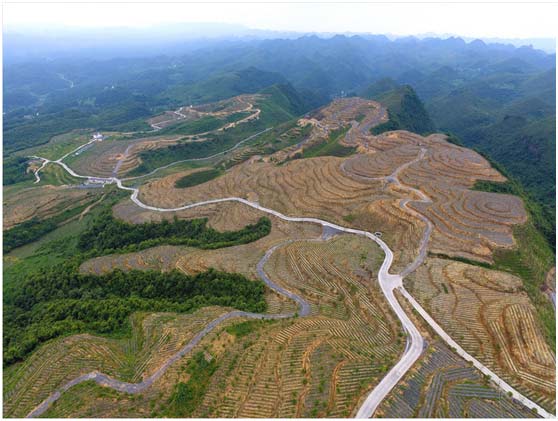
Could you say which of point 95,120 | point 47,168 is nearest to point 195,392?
point 47,168

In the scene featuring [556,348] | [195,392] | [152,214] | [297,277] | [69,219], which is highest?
[556,348]

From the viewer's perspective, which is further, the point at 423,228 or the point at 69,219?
the point at 69,219

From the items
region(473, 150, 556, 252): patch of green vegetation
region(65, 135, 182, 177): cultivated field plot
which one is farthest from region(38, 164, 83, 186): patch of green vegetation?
region(473, 150, 556, 252): patch of green vegetation

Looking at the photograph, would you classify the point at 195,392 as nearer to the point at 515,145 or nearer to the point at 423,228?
the point at 423,228

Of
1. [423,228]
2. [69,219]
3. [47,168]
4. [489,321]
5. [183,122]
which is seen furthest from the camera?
[183,122]

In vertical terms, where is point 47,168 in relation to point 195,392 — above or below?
below

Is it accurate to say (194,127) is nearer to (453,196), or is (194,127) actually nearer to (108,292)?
(108,292)

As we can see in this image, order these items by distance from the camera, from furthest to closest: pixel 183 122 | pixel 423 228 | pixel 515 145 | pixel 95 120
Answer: pixel 95 120 < pixel 183 122 < pixel 515 145 < pixel 423 228
